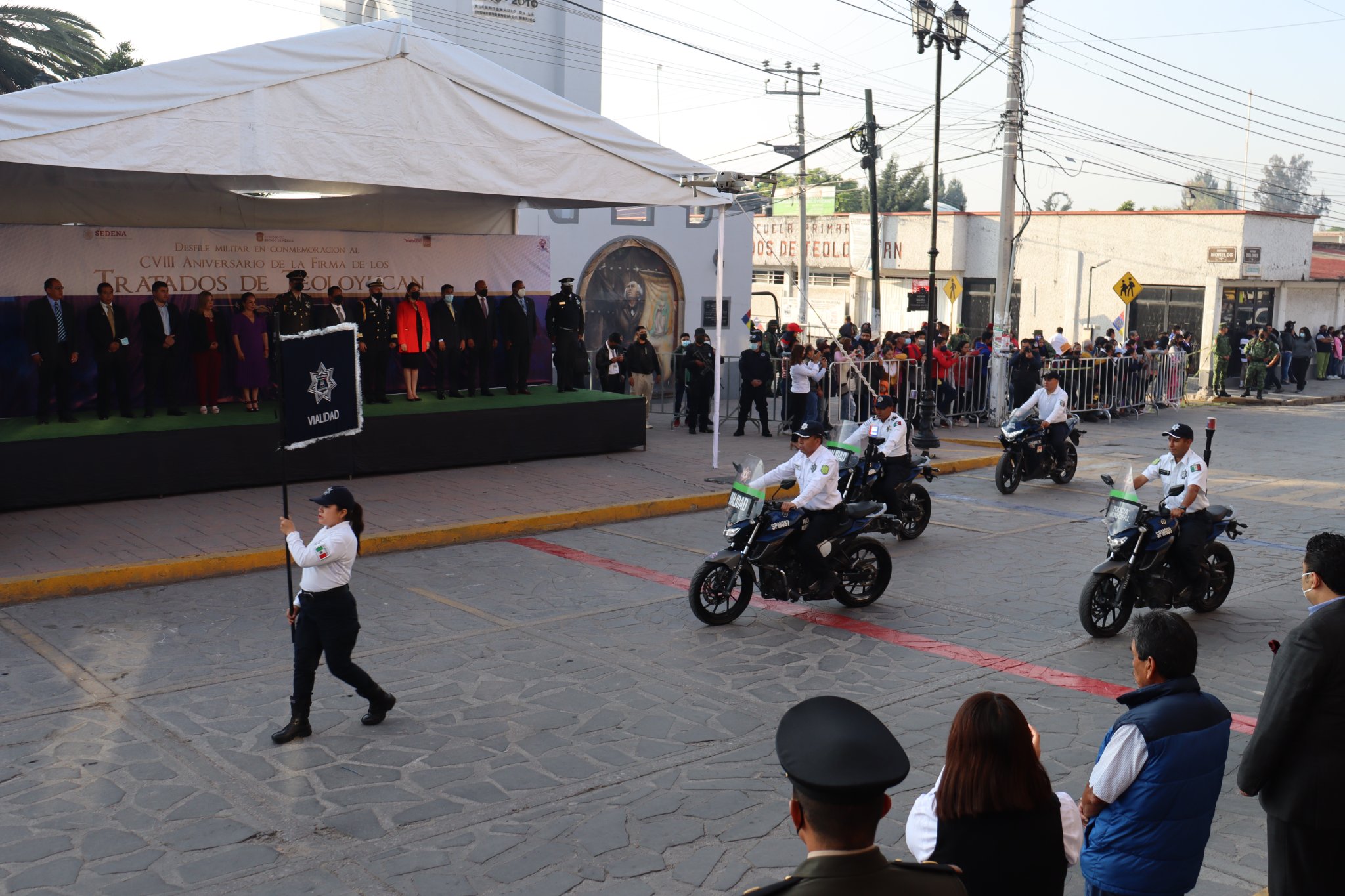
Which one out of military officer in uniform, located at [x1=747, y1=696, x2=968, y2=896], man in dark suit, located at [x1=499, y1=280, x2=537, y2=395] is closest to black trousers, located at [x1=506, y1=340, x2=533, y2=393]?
man in dark suit, located at [x1=499, y1=280, x2=537, y2=395]

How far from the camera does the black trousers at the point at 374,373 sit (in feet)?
55.3

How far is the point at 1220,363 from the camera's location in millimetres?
31797

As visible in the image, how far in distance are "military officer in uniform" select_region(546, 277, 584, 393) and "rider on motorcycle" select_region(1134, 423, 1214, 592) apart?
11.2 m

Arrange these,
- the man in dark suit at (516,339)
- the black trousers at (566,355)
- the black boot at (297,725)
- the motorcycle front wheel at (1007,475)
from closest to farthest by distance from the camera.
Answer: the black boot at (297,725) < the motorcycle front wheel at (1007,475) < the man in dark suit at (516,339) < the black trousers at (566,355)

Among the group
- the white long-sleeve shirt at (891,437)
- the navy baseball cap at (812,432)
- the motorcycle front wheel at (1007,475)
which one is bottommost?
the motorcycle front wheel at (1007,475)

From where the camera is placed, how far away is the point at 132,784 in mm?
6164

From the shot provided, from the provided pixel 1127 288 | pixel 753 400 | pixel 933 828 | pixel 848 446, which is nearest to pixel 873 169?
pixel 1127 288

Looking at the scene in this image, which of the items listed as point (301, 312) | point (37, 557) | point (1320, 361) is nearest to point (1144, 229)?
point (1320, 361)

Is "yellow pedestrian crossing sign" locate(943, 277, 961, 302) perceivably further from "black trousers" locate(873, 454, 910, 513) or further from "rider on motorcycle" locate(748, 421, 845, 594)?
"rider on motorcycle" locate(748, 421, 845, 594)

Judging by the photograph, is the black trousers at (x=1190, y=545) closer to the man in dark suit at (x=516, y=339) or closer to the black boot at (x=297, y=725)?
the black boot at (x=297, y=725)

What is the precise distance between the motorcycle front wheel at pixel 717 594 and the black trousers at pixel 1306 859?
17.9 feet

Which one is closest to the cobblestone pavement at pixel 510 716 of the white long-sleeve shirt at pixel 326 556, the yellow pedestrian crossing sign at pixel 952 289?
the white long-sleeve shirt at pixel 326 556

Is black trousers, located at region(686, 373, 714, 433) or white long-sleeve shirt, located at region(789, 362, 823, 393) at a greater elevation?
white long-sleeve shirt, located at region(789, 362, 823, 393)

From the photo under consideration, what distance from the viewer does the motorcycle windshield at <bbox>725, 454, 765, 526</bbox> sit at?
31.1ft
